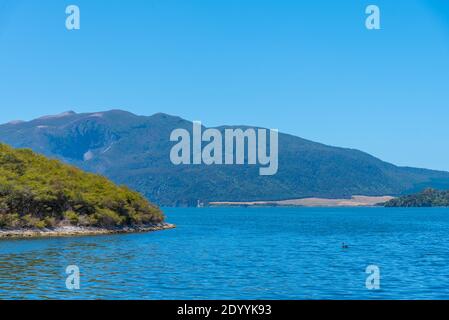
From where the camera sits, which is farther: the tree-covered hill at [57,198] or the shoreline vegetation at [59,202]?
the tree-covered hill at [57,198]

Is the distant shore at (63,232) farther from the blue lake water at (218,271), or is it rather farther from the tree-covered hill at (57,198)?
the blue lake water at (218,271)

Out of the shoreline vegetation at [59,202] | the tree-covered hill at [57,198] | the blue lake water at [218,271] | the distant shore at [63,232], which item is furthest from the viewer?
the tree-covered hill at [57,198]

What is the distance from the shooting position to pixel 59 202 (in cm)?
11825

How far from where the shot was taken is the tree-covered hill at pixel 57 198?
110938mm

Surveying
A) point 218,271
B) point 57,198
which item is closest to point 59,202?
point 57,198

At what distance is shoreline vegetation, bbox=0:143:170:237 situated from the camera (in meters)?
109

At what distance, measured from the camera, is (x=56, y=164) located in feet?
469

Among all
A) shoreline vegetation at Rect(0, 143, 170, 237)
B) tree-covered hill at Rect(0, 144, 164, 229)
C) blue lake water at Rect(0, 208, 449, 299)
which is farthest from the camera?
tree-covered hill at Rect(0, 144, 164, 229)

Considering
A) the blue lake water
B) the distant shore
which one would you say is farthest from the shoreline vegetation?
the blue lake water

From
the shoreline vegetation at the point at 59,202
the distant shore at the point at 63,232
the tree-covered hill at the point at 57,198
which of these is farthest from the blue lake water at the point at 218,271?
the tree-covered hill at the point at 57,198

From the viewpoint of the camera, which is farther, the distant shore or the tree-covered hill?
the tree-covered hill

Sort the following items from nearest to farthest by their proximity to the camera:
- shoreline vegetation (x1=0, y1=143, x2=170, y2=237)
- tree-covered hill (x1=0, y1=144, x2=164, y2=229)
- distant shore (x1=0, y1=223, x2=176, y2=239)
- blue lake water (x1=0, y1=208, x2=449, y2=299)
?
blue lake water (x1=0, y1=208, x2=449, y2=299), distant shore (x1=0, y1=223, x2=176, y2=239), shoreline vegetation (x1=0, y1=143, x2=170, y2=237), tree-covered hill (x1=0, y1=144, x2=164, y2=229)

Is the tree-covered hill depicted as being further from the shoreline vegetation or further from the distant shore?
the distant shore
